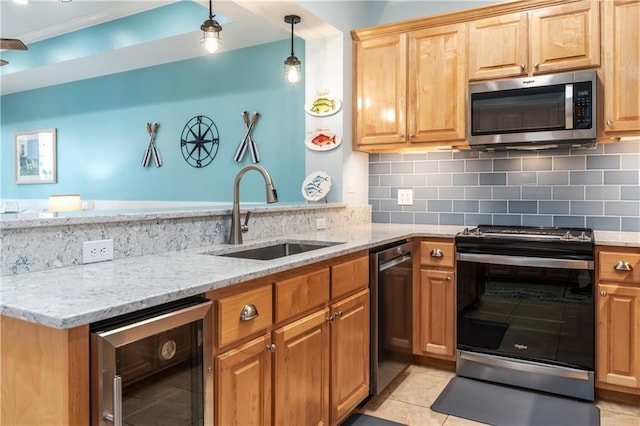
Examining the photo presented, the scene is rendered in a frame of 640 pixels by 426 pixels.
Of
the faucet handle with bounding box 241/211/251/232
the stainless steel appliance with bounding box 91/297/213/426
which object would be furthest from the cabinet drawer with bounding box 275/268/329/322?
the faucet handle with bounding box 241/211/251/232

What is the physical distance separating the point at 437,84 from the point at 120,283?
2400 millimetres

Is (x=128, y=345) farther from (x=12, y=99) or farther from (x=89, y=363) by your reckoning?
(x=12, y=99)

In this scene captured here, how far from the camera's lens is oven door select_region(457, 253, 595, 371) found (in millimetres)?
2395

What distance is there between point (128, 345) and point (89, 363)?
95 millimetres

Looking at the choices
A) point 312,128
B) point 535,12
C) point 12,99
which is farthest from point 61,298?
point 12,99

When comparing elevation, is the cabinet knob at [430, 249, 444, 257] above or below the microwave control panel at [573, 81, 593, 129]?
below

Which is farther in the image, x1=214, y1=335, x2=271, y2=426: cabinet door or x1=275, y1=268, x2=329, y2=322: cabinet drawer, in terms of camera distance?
x1=275, y1=268, x2=329, y2=322: cabinet drawer

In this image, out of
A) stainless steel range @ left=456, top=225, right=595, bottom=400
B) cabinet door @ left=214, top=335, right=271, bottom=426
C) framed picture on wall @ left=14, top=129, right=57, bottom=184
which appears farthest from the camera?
framed picture on wall @ left=14, top=129, right=57, bottom=184

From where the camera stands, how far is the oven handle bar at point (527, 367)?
7.93 ft

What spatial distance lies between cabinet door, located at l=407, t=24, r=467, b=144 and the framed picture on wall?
4.40 m

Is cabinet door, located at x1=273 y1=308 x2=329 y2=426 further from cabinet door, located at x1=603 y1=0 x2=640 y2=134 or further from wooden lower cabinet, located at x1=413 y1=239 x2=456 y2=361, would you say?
cabinet door, located at x1=603 y1=0 x2=640 y2=134

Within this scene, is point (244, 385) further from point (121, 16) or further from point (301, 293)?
point (121, 16)

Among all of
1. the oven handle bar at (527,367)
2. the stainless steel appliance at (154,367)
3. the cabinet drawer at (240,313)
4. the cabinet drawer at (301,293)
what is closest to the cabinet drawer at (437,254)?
the oven handle bar at (527,367)

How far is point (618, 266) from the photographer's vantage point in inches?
90.8
